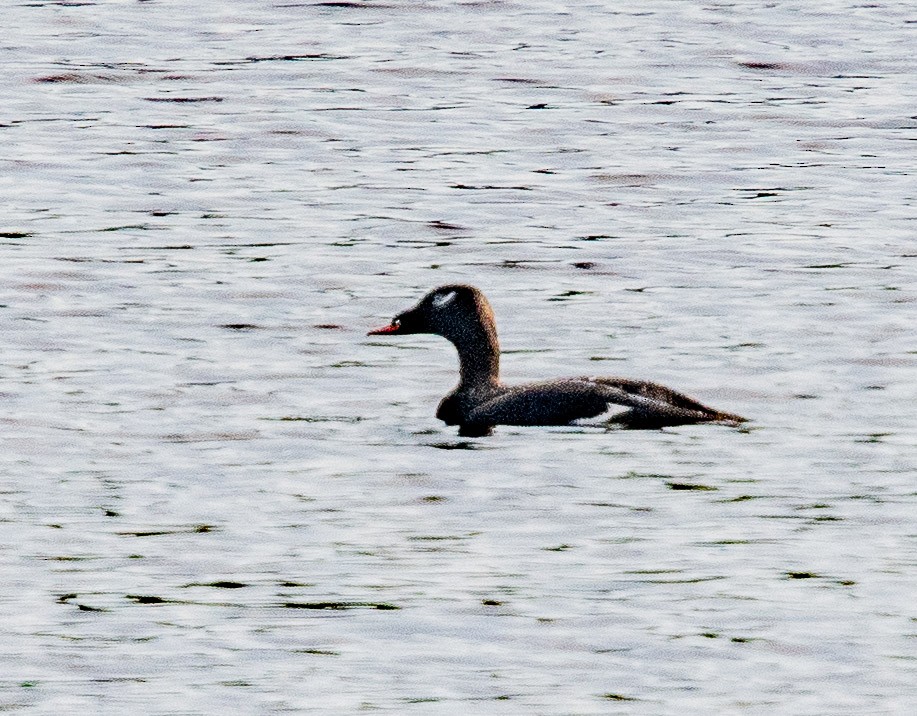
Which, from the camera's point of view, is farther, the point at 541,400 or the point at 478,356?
the point at 478,356

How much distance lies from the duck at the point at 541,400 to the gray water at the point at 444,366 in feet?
0.50

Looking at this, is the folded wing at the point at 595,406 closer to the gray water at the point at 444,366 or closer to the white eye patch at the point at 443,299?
the gray water at the point at 444,366

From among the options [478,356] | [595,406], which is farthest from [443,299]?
[595,406]

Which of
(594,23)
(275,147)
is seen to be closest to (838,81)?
(594,23)

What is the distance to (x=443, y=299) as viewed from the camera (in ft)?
49.6

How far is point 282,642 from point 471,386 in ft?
15.6

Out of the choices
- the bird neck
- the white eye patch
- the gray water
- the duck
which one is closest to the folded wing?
the duck

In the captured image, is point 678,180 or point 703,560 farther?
point 678,180

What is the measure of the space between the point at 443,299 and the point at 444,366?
107 cm

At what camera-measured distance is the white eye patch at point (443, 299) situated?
1509 centimetres

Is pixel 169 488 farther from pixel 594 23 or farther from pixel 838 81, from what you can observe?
pixel 594 23

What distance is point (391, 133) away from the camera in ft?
81.8

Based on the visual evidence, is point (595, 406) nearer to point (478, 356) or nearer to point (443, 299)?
point (478, 356)

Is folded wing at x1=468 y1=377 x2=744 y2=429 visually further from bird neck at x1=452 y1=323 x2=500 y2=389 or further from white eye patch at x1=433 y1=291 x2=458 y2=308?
white eye patch at x1=433 y1=291 x2=458 y2=308
